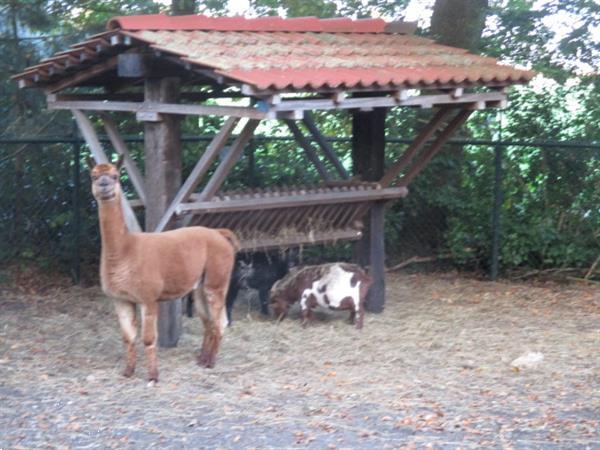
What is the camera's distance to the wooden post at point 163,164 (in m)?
8.56

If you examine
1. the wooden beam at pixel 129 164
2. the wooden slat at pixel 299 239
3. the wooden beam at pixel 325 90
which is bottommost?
the wooden slat at pixel 299 239

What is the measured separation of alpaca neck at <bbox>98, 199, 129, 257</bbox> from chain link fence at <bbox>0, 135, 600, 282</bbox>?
3.96 m

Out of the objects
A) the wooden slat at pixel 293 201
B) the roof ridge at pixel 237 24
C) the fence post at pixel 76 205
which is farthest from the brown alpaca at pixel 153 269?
the fence post at pixel 76 205

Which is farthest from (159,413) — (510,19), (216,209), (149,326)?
(510,19)

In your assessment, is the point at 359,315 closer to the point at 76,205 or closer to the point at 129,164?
the point at 129,164

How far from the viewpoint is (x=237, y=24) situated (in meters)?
9.27

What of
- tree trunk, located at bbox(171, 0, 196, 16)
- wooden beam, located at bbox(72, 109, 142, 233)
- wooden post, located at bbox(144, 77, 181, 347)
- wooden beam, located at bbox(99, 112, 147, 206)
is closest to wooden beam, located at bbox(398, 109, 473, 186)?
wooden post, located at bbox(144, 77, 181, 347)

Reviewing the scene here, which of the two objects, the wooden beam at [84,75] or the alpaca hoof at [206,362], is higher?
the wooden beam at [84,75]

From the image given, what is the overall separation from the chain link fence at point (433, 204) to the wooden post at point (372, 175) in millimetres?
1850

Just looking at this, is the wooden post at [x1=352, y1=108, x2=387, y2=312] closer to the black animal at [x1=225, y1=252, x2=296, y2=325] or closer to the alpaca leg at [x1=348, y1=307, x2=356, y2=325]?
the alpaca leg at [x1=348, y1=307, x2=356, y2=325]

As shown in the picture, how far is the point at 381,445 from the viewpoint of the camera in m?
6.41

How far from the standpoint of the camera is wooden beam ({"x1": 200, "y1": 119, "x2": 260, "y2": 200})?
8180 mm

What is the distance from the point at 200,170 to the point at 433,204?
5.14 m

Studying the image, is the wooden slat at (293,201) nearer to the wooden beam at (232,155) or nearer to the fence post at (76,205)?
the wooden beam at (232,155)
